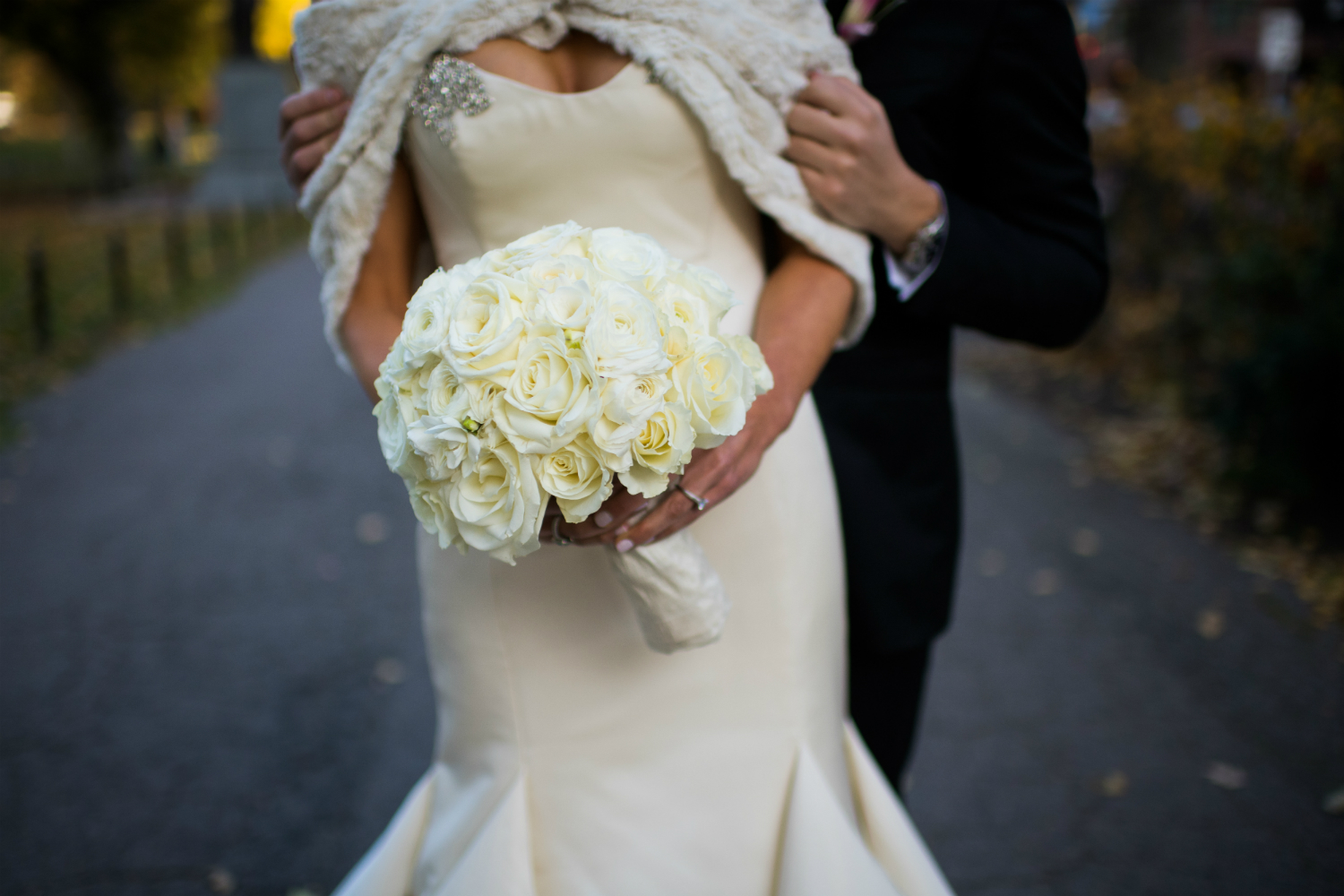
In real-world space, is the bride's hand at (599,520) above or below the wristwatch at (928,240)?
below

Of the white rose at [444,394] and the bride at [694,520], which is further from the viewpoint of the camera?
the bride at [694,520]

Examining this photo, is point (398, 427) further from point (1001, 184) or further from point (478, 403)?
point (1001, 184)

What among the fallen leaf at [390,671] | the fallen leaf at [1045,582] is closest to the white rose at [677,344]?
the fallen leaf at [390,671]

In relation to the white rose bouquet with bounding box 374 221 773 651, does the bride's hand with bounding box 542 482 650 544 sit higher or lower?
lower

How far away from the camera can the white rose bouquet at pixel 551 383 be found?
118cm

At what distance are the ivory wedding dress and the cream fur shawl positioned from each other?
0.06 metres

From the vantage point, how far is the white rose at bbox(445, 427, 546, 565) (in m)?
1.20

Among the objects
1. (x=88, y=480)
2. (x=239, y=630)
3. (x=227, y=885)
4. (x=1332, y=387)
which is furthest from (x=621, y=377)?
(x=88, y=480)

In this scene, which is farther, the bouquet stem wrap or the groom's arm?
the groom's arm

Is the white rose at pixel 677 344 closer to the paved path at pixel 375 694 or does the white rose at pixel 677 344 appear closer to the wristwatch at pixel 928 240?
the wristwatch at pixel 928 240

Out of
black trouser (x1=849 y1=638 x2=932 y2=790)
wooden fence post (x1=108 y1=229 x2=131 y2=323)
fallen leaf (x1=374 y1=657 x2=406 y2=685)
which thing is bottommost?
wooden fence post (x1=108 y1=229 x2=131 y2=323)

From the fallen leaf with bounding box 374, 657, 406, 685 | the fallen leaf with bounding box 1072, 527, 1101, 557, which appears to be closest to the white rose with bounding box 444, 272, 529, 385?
the fallen leaf with bounding box 374, 657, 406, 685

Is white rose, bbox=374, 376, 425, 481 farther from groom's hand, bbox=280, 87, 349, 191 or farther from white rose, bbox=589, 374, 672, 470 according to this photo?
groom's hand, bbox=280, 87, 349, 191

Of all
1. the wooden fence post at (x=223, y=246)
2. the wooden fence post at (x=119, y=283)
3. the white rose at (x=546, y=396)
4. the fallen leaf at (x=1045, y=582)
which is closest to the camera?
the white rose at (x=546, y=396)
